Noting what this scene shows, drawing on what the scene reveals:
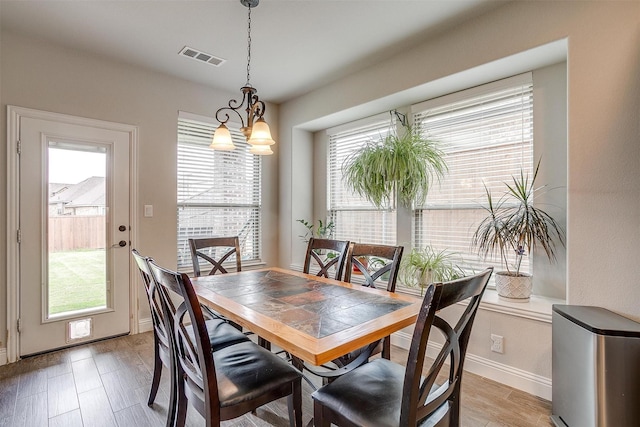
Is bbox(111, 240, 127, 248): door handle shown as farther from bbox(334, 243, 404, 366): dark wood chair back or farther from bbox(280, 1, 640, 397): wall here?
bbox(280, 1, 640, 397): wall

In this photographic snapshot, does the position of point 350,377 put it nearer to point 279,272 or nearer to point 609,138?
point 279,272

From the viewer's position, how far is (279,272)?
98.8 inches

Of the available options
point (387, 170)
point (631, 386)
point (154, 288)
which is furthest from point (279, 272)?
point (631, 386)

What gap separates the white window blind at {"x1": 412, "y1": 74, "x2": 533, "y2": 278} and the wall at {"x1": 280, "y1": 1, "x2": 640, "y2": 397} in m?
0.41

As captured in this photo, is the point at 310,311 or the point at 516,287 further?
the point at 516,287

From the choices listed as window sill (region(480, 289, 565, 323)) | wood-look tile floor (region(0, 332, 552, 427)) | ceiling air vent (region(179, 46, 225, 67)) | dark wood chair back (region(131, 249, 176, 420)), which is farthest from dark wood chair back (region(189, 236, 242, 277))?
window sill (region(480, 289, 565, 323))

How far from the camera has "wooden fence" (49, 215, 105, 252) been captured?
110 inches

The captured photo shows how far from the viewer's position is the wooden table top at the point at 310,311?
1193 mm

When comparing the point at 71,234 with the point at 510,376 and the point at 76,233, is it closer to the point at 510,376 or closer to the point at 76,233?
the point at 76,233

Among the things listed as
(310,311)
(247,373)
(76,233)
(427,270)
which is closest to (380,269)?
(427,270)

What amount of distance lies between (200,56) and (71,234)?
2.01 metres

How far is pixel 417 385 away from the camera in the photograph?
1047mm

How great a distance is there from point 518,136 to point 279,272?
2.19 metres

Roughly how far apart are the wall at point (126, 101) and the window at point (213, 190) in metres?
0.13
